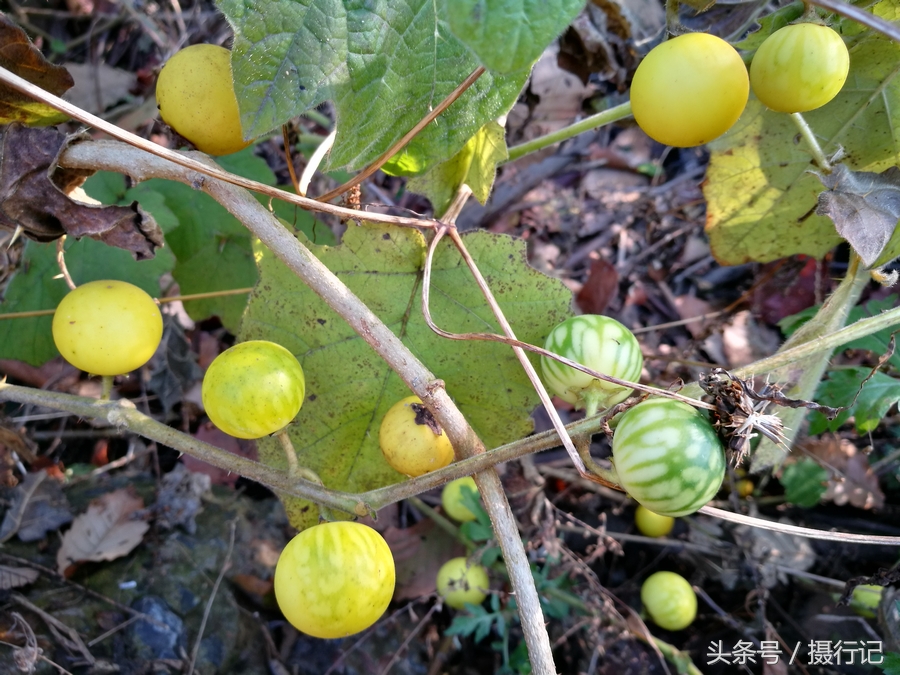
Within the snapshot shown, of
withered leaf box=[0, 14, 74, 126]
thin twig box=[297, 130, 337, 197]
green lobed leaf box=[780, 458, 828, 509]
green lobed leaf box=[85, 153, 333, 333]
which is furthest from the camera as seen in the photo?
green lobed leaf box=[780, 458, 828, 509]

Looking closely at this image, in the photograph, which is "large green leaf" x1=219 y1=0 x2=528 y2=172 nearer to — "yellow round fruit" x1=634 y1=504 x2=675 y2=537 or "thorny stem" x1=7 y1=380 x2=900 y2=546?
"thorny stem" x1=7 y1=380 x2=900 y2=546

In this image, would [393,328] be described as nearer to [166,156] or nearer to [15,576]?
[166,156]

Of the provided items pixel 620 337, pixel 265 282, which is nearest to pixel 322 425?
pixel 265 282

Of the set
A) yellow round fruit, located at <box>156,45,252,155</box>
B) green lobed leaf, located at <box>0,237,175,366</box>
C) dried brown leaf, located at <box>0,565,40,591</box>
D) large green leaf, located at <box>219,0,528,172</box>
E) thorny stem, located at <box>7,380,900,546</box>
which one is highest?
large green leaf, located at <box>219,0,528,172</box>

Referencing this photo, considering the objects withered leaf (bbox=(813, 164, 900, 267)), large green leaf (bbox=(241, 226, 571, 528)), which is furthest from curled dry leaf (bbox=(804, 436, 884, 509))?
large green leaf (bbox=(241, 226, 571, 528))

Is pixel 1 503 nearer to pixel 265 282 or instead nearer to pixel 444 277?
pixel 265 282

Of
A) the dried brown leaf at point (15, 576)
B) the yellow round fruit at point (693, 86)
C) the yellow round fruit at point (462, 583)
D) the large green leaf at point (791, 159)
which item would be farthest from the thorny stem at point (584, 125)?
the dried brown leaf at point (15, 576)
